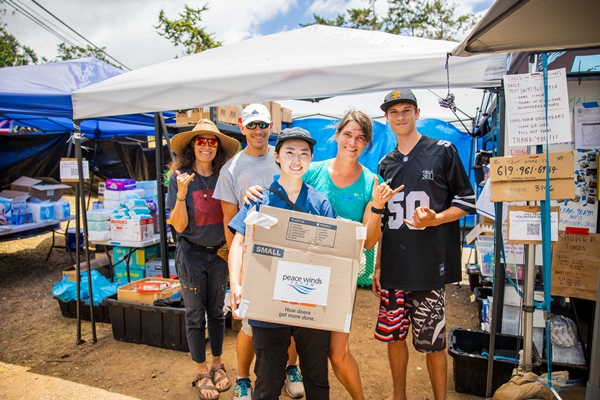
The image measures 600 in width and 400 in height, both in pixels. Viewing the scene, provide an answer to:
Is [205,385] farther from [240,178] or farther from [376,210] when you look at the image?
[376,210]

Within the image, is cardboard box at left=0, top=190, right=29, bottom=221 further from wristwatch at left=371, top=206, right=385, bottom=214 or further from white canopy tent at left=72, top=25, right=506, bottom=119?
wristwatch at left=371, top=206, right=385, bottom=214

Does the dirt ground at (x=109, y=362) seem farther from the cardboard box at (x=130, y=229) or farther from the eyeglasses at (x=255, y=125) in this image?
the eyeglasses at (x=255, y=125)

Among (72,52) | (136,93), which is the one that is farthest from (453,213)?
(72,52)

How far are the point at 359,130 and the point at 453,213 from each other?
0.71m

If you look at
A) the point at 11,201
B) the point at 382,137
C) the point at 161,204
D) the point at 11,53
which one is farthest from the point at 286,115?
the point at 11,53

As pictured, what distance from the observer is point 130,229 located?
4.64 m

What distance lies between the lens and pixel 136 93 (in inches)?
122

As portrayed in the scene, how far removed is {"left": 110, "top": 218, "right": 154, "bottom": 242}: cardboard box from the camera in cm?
462

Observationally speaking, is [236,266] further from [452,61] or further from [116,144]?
[116,144]

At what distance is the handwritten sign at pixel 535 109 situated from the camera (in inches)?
76.6

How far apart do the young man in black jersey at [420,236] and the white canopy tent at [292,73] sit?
0.25m

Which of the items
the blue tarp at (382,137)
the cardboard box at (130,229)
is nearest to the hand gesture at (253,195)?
the cardboard box at (130,229)

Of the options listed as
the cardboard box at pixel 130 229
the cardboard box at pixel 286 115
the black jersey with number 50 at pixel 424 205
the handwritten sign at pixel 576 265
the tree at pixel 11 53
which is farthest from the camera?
the tree at pixel 11 53

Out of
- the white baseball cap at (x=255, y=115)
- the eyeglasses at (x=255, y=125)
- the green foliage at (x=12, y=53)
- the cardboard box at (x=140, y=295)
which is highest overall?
the green foliage at (x=12, y=53)
